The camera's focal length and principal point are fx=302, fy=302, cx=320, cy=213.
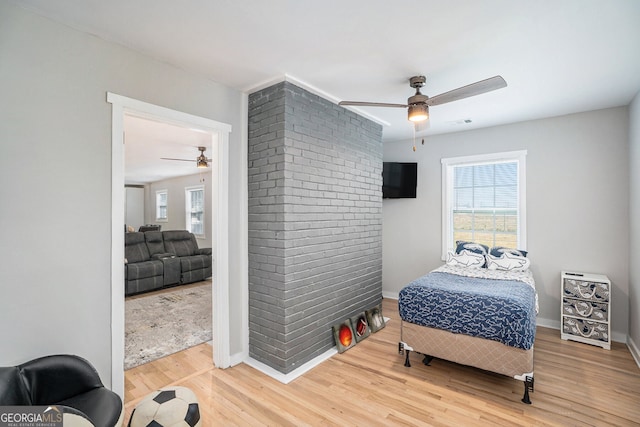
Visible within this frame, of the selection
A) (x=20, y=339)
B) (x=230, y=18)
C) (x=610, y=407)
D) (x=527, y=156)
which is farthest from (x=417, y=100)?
(x=20, y=339)

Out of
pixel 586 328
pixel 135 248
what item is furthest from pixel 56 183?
pixel 586 328

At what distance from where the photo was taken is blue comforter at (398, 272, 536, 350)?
2404 millimetres

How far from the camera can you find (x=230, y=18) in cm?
192

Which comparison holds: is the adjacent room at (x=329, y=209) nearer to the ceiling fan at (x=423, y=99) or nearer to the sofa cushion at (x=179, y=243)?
the ceiling fan at (x=423, y=99)

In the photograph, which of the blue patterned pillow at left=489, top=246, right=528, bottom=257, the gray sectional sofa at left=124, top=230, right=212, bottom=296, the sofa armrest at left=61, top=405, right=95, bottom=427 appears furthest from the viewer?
the gray sectional sofa at left=124, top=230, right=212, bottom=296

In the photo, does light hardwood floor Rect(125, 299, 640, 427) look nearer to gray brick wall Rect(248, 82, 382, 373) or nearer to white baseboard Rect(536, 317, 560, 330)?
gray brick wall Rect(248, 82, 382, 373)

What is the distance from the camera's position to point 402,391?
98.7 inches

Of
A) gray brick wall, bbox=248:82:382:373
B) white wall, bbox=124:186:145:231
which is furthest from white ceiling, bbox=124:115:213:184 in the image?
white wall, bbox=124:186:145:231

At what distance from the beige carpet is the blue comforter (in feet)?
8.01

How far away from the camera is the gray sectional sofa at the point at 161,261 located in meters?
5.57

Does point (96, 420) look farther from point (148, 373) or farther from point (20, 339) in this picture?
point (148, 373)

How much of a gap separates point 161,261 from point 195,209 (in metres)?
3.08

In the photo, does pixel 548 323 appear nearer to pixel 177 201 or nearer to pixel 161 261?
pixel 161 261

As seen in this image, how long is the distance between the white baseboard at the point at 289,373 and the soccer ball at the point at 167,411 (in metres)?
0.96
